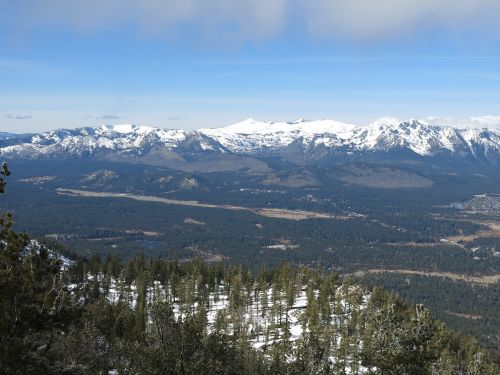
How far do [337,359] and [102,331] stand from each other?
127 ft

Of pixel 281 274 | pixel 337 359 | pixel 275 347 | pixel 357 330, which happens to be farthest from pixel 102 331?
pixel 281 274

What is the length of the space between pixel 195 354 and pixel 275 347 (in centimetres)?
5508

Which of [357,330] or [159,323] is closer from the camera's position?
[159,323]

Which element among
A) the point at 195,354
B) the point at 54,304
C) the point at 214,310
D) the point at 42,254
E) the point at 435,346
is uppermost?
the point at 42,254

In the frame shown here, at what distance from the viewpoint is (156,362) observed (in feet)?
104

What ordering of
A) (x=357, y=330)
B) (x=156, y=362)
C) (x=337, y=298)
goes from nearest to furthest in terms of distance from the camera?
(x=156, y=362)
(x=357, y=330)
(x=337, y=298)

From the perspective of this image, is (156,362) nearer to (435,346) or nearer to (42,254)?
(42,254)

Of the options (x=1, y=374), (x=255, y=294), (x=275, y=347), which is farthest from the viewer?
(x=255, y=294)

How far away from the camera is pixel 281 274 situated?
481 feet

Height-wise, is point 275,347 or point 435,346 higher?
point 435,346

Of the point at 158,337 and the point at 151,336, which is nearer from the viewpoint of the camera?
the point at 158,337

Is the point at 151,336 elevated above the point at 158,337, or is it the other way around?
the point at 158,337

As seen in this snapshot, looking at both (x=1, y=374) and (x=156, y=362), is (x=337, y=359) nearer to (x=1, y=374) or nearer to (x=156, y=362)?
(x=156, y=362)

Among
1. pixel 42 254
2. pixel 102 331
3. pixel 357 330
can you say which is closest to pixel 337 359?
pixel 357 330
